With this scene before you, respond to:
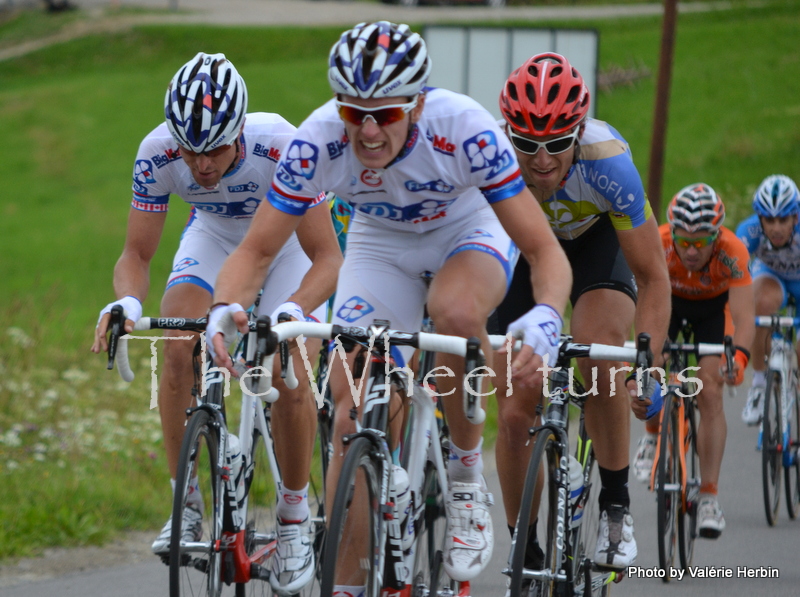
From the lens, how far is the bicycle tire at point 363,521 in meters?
3.48

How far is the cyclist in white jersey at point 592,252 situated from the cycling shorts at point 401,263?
43 centimetres

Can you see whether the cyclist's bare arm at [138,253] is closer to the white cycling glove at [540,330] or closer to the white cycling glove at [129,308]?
the white cycling glove at [129,308]

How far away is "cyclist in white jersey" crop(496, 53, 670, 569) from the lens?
14.3 feet

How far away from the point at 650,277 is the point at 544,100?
2.75 feet

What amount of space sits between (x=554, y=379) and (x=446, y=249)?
2.23 ft

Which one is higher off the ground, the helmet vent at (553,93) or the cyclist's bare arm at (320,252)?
the helmet vent at (553,93)

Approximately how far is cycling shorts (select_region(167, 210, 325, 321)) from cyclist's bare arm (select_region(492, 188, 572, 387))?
4.41 ft

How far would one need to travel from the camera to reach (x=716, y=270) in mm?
6898

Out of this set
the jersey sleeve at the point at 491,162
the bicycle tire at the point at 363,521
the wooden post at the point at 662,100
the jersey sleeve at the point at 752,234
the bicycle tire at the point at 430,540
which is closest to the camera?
the bicycle tire at the point at 363,521

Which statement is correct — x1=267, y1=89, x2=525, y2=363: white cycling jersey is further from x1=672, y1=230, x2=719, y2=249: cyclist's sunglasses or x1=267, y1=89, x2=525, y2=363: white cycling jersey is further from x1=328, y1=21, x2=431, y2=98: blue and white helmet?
x1=672, y1=230, x2=719, y2=249: cyclist's sunglasses

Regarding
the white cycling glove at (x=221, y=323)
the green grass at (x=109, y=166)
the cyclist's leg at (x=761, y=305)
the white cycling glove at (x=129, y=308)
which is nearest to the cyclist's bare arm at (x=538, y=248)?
the white cycling glove at (x=221, y=323)

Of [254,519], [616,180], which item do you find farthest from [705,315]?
[254,519]

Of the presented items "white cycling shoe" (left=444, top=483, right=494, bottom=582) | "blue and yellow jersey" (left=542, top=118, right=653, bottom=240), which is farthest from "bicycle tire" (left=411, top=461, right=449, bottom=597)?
"blue and yellow jersey" (left=542, top=118, right=653, bottom=240)

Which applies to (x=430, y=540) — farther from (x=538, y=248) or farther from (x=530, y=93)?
(x=530, y=93)
